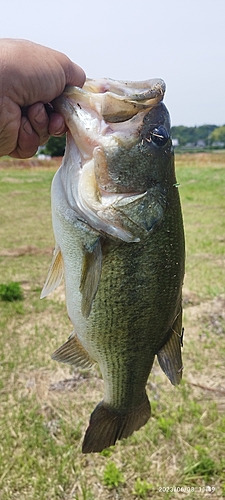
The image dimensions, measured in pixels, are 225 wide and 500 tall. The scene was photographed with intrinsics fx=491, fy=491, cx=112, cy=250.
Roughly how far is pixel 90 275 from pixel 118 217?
240 millimetres

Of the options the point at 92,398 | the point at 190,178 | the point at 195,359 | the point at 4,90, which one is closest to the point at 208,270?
the point at 195,359

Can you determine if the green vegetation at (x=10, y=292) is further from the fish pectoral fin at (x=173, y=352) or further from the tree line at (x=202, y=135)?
the tree line at (x=202, y=135)

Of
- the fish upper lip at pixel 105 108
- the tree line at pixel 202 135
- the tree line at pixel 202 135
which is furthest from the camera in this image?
the tree line at pixel 202 135

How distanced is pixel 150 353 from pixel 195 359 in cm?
267

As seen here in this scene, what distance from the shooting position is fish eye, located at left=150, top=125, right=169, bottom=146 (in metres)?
1.81

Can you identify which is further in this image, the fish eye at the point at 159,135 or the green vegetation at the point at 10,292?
the green vegetation at the point at 10,292

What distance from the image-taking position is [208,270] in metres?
7.12

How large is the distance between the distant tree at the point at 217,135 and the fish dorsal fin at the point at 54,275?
256ft

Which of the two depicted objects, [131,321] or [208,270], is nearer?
[131,321]

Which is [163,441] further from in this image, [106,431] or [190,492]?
[106,431]

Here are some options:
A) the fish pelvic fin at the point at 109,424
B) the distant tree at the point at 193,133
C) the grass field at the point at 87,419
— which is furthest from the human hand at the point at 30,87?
the distant tree at the point at 193,133

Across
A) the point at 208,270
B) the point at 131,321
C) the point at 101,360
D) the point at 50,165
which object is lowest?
the point at 50,165

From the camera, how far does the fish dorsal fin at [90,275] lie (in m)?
1.76

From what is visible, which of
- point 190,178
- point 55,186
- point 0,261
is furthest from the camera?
point 190,178
